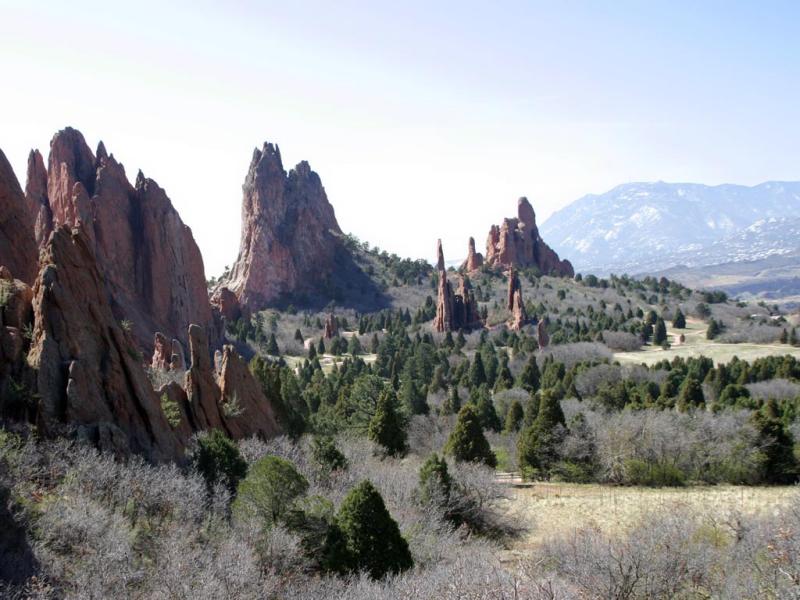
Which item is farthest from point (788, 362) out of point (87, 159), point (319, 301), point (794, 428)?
point (319, 301)

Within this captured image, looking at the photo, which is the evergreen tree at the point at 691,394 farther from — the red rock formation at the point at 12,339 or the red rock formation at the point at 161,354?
the red rock formation at the point at 12,339

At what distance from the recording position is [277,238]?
13988 cm

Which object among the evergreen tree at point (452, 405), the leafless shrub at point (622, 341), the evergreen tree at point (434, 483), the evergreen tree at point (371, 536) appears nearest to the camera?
the evergreen tree at point (371, 536)

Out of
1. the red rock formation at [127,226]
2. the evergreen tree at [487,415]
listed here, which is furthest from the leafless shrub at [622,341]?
the red rock formation at [127,226]

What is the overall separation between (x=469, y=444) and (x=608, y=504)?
7.72m

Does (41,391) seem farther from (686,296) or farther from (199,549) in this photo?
(686,296)

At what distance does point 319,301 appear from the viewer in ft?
450

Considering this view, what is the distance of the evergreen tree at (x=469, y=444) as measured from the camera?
125 ft

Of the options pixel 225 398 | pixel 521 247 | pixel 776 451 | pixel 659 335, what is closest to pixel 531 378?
pixel 776 451

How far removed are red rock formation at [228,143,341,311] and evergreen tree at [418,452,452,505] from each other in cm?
10498

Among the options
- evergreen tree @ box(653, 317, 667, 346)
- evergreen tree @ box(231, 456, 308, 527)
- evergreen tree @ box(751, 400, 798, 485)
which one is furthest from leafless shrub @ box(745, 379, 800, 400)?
evergreen tree @ box(231, 456, 308, 527)

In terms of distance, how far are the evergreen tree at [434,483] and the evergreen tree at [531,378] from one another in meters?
39.6

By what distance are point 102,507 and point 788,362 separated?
2493 inches

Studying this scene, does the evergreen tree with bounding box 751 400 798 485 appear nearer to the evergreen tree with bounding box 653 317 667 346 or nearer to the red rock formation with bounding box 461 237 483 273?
the evergreen tree with bounding box 653 317 667 346
